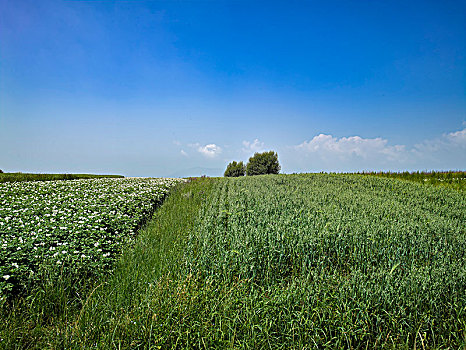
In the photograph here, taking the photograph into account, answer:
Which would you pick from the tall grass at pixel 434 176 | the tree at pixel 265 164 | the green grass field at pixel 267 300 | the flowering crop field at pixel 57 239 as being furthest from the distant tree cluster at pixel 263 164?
the green grass field at pixel 267 300

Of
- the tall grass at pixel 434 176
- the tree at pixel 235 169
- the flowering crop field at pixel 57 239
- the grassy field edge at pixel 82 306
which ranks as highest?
the tree at pixel 235 169

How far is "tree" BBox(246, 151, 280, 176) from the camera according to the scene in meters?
37.8

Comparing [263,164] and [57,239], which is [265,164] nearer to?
[263,164]

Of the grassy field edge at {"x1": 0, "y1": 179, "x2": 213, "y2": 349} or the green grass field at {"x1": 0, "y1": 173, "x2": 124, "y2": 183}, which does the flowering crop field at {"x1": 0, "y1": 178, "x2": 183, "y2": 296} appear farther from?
the green grass field at {"x1": 0, "y1": 173, "x2": 124, "y2": 183}

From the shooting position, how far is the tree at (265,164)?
37.8 meters

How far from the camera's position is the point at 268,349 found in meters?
2.50

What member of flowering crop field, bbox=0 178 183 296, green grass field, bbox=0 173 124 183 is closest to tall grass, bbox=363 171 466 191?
flowering crop field, bbox=0 178 183 296

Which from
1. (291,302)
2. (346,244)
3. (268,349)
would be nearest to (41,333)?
(268,349)

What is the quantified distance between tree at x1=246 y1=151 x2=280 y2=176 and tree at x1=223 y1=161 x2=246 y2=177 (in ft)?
7.49

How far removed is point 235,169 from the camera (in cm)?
4188

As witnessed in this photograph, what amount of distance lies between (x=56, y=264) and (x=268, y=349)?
3577 millimetres

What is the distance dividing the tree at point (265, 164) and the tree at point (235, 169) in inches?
89.9

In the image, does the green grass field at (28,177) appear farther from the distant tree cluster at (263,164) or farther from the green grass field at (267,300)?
the distant tree cluster at (263,164)

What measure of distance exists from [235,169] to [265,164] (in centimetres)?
594
